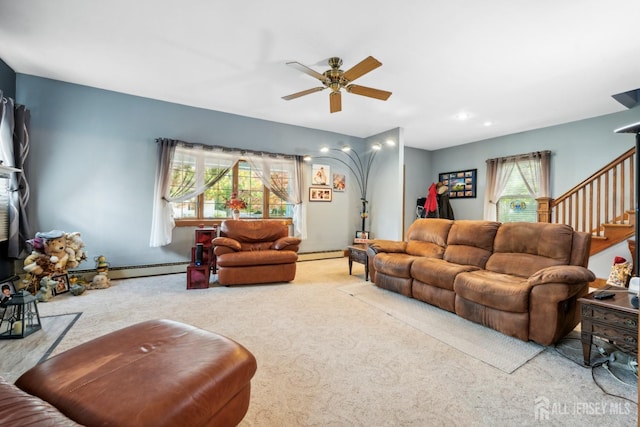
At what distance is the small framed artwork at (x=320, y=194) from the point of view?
5.79m

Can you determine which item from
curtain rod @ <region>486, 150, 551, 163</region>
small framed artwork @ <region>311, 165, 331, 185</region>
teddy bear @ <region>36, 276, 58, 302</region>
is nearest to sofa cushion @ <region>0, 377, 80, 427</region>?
teddy bear @ <region>36, 276, 58, 302</region>

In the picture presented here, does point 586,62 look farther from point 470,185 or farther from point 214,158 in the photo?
point 214,158

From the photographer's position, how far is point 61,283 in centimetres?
344

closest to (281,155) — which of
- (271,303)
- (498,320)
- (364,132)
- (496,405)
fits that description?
(364,132)

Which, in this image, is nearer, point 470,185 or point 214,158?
point 214,158

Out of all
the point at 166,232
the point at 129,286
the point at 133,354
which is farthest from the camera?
the point at 166,232

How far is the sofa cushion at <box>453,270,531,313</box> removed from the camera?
2266 mm

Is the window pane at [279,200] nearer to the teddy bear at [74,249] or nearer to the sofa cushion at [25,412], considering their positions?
the teddy bear at [74,249]

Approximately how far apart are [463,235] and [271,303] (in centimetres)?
250

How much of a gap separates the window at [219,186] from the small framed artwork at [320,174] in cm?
61

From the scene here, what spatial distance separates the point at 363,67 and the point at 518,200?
16.8ft

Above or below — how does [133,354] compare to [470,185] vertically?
below

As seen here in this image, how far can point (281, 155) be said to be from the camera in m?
5.34

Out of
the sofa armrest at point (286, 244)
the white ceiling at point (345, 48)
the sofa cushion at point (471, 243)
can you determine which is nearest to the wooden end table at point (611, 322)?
the sofa cushion at point (471, 243)
